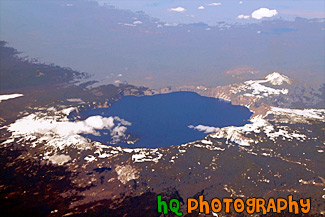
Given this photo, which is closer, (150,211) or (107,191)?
(150,211)

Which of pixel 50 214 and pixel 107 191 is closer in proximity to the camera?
pixel 50 214

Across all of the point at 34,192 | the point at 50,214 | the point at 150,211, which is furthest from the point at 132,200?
the point at 34,192

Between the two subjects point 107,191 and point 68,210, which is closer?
point 68,210

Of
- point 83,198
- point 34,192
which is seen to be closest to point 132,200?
point 83,198

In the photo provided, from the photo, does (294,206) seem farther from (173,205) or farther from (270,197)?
(173,205)

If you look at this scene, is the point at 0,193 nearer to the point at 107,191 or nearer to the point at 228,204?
the point at 107,191

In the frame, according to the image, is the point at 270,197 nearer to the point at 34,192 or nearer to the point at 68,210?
the point at 68,210

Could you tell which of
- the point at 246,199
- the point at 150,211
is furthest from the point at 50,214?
the point at 246,199
